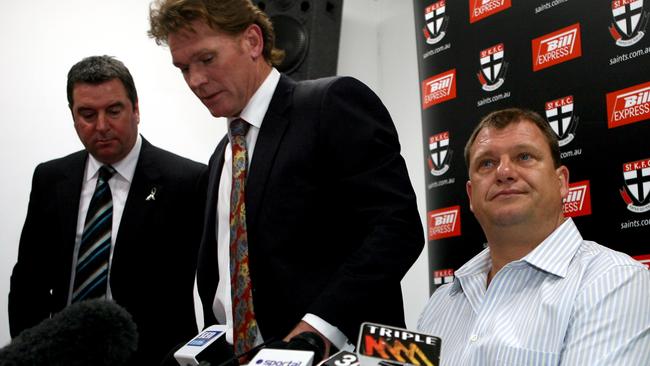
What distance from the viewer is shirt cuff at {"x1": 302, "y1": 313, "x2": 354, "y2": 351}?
158 cm

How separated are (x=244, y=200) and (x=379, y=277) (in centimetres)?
43

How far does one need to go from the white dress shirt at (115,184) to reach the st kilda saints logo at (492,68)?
1505 millimetres

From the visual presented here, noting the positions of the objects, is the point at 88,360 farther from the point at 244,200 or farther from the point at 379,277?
the point at 244,200

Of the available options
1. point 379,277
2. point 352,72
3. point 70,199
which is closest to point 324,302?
point 379,277

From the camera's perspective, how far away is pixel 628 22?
2.64 meters

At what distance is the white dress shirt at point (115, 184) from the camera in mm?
2619

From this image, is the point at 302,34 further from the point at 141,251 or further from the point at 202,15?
the point at 202,15

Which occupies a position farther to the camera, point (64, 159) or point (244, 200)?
point (64, 159)

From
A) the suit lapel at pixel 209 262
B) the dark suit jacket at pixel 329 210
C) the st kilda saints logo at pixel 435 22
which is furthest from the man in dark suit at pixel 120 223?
the st kilda saints logo at pixel 435 22

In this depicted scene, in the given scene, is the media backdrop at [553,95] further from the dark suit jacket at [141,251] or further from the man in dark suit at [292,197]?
the dark suit jacket at [141,251]

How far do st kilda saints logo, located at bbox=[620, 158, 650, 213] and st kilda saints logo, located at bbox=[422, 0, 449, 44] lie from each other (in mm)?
1212

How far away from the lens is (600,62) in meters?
2.73

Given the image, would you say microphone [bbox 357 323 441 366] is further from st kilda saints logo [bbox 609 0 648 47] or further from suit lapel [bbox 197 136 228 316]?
st kilda saints logo [bbox 609 0 648 47]

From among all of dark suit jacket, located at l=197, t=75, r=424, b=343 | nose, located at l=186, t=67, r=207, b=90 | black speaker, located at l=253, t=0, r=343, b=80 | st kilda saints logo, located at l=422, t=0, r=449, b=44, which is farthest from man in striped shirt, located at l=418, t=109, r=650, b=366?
black speaker, located at l=253, t=0, r=343, b=80
